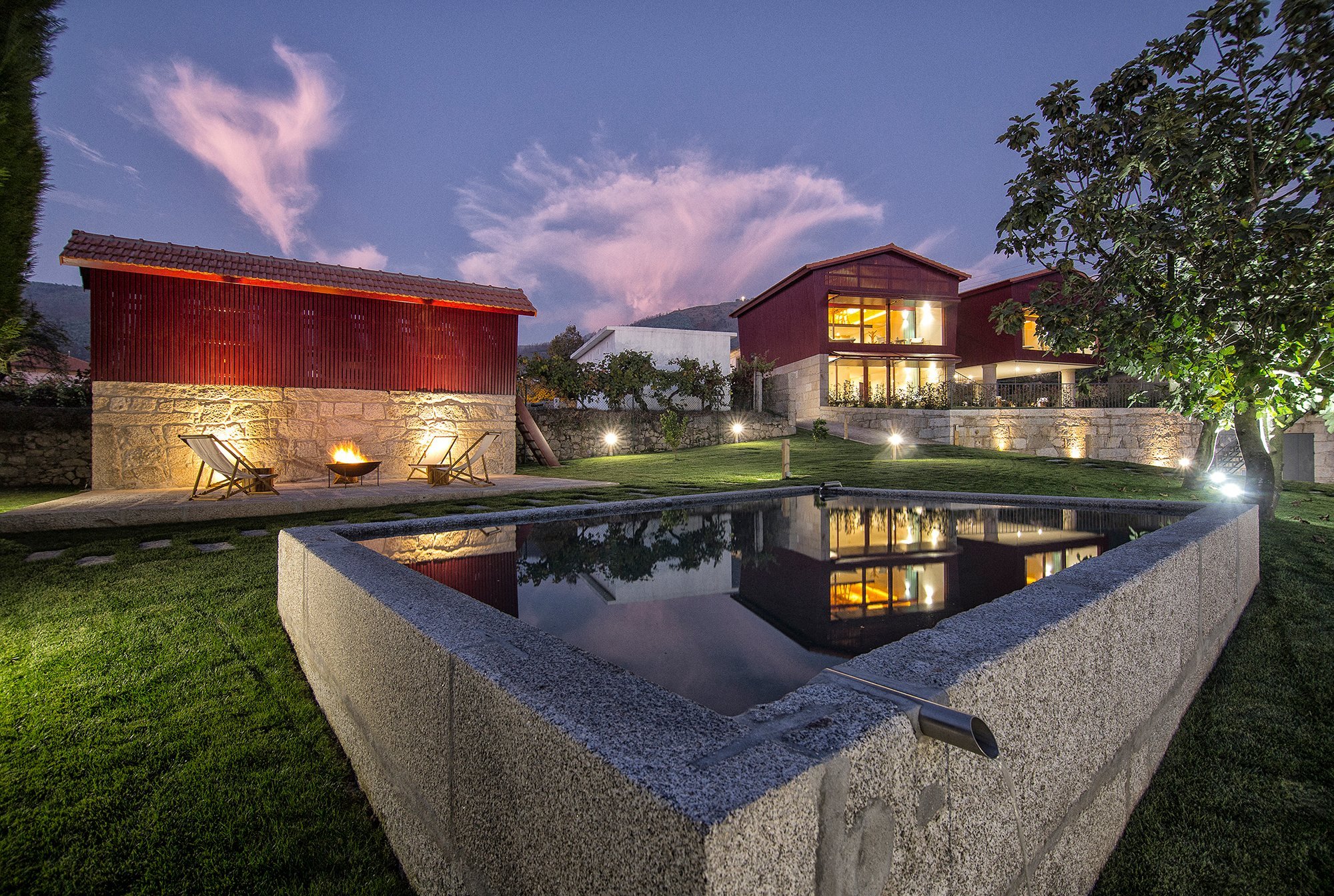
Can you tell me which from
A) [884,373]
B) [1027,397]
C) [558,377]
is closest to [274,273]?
[558,377]

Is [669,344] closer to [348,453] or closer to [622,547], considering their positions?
[348,453]

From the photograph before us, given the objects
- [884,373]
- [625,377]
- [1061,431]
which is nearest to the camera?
[1061,431]

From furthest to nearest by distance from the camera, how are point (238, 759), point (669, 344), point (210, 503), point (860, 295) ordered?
point (669, 344) → point (860, 295) → point (210, 503) → point (238, 759)

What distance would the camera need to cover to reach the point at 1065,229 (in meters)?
5.82

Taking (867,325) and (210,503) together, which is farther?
(867,325)

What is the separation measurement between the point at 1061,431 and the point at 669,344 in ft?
48.7

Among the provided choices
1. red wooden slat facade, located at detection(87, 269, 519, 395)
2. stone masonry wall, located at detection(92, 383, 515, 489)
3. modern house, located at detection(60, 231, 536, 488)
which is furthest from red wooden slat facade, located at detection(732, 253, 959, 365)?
stone masonry wall, located at detection(92, 383, 515, 489)

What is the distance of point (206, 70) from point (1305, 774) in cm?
6514

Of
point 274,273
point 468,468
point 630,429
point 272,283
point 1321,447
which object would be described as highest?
point 274,273

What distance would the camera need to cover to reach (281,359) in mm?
10523

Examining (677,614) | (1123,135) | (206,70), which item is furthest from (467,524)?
(206,70)

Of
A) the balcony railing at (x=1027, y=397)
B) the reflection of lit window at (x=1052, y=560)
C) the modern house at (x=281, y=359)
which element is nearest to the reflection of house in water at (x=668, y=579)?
the reflection of lit window at (x=1052, y=560)

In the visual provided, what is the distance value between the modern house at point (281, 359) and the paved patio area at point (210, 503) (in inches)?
41.4

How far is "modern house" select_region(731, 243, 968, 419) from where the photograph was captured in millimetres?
23328
